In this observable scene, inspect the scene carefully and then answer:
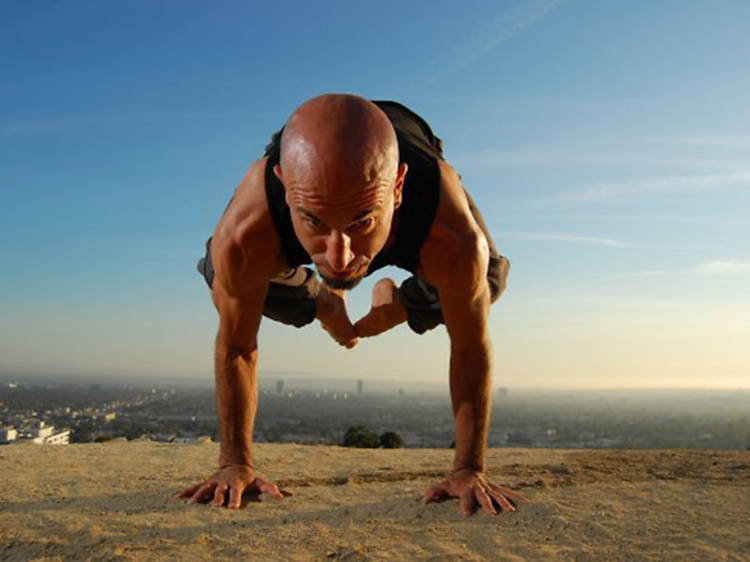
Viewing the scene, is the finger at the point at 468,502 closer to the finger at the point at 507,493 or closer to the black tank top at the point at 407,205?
the finger at the point at 507,493

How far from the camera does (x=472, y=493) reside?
5082 millimetres

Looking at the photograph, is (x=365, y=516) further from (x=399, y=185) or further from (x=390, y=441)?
(x=390, y=441)

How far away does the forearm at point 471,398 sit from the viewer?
5.20 m

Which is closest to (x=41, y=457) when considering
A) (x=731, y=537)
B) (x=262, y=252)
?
(x=262, y=252)

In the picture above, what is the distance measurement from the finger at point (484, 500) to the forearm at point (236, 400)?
1.92 meters

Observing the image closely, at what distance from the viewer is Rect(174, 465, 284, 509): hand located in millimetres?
5133

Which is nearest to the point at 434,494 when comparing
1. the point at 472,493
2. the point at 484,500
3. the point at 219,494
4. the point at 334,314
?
the point at 472,493

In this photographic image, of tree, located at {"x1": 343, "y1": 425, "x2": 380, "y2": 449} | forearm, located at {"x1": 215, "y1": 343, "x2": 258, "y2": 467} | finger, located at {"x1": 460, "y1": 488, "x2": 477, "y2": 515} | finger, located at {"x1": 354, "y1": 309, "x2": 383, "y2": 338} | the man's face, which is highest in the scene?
the man's face

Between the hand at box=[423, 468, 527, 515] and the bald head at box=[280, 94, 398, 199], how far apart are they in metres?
2.68

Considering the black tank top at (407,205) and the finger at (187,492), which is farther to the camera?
the finger at (187,492)

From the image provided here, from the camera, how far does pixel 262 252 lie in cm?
470

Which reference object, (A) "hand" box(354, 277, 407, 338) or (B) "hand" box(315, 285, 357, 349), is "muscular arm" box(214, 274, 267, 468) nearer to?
(B) "hand" box(315, 285, 357, 349)

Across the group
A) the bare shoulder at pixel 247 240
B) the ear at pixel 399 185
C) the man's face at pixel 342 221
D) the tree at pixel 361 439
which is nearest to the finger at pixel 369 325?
the bare shoulder at pixel 247 240

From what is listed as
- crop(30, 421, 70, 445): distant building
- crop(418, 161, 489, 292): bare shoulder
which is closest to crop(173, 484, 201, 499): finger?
crop(418, 161, 489, 292): bare shoulder
